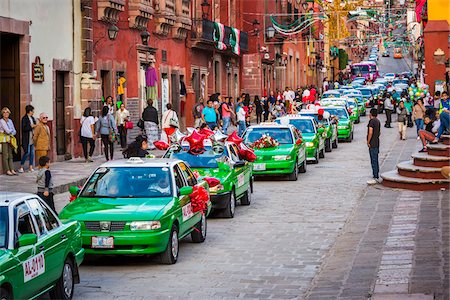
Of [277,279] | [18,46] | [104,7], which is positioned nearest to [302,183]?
[18,46]

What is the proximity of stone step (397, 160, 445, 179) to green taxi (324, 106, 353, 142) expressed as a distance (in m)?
16.8

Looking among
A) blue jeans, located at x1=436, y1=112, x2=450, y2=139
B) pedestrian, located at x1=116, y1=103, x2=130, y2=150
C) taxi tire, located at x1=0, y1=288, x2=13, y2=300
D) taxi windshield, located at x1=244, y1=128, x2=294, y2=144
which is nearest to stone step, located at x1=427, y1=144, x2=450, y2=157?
blue jeans, located at x1=436, y1=112, x2=450, y2=139

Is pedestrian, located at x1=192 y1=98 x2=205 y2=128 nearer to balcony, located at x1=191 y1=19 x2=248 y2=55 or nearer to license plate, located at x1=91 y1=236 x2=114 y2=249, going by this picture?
balcony, located at x1=191 y1=19 x2=248 y2=55

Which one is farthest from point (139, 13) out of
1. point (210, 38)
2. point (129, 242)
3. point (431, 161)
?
point (129, 242)

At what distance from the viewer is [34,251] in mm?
10469

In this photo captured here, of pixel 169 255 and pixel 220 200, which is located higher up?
pixel 220 200

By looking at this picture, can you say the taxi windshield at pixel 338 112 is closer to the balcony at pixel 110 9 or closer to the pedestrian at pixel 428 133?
the pedestrian at pixel 428 133

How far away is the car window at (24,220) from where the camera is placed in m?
10.7

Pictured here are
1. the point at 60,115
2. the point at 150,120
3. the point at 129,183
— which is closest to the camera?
the point at 129,183

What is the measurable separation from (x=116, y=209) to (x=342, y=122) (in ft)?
94.2

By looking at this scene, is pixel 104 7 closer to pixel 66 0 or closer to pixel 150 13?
pixel 66 0

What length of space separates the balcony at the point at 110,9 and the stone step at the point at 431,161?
12649 millimetres

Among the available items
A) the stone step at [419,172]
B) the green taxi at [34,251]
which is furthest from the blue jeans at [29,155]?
the green taxi at [34,251]

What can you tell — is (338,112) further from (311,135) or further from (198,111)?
(311,135)
